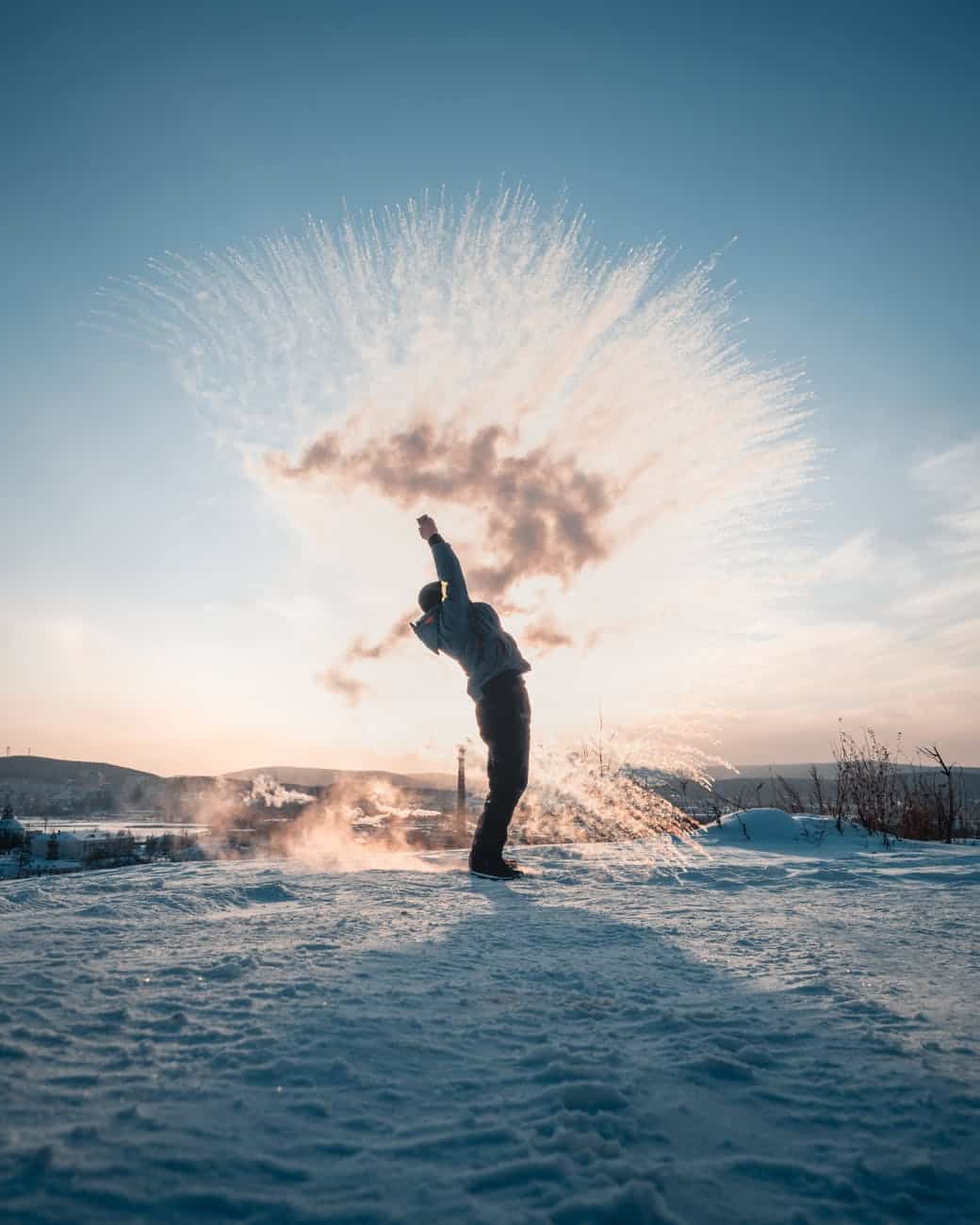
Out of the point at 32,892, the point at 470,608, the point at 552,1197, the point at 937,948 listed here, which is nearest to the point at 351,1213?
the point at 552,1197

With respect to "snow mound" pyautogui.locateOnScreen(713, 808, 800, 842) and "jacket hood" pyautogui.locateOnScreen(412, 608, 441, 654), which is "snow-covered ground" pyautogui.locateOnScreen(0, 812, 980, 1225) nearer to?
"jacket hood" pyautogui.locateOnScreen(412, 608, 441, 654)

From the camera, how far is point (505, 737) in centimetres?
422

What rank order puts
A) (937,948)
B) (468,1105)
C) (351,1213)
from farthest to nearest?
(937,948)
(468,1105)
(351,1213)

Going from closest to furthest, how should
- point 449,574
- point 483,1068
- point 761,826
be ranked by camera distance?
point 483,1068, point 449,574, point 761,826

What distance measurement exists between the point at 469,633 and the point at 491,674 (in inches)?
12.2

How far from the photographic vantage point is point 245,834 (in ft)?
279

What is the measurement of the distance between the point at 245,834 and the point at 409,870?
9216 centimetres

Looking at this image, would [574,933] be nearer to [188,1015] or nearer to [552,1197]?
[188,1015]

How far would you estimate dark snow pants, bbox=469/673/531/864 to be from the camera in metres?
4.14

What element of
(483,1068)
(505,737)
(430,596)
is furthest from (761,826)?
(483,1068)

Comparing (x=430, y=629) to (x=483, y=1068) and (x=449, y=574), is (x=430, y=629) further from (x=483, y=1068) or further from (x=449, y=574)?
(x=483, y=1068)

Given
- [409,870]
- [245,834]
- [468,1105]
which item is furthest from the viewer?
[245,834]

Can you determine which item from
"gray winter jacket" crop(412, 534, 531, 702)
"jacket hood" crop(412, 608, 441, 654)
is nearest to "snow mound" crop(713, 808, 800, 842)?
"gray winter jacket" crop(412, 534, 531, 702)

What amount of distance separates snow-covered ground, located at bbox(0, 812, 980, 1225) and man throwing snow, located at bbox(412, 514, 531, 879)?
1.72 metres
